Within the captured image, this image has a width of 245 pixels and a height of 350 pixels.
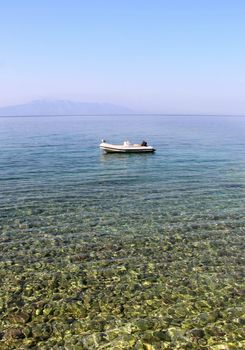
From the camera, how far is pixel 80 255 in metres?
16.4

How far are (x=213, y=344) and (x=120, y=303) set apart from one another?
11.4 ft

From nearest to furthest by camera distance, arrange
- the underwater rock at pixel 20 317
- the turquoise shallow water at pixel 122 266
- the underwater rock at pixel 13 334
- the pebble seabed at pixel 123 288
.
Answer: the underwater rock at pixel 13 334, the pebble seabed at pixel 123 288, the turquoise shallow water at pixel 122 266, the underwater rock at pixel 20 317

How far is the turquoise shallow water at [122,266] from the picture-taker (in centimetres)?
1102

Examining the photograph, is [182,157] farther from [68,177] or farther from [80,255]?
[80,255]

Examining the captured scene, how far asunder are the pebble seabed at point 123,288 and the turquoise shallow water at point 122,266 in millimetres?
40

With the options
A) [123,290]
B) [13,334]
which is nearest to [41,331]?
[13,334]

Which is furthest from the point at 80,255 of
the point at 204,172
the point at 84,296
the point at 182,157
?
the point at 182,157

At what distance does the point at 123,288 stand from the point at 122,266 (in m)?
1.82

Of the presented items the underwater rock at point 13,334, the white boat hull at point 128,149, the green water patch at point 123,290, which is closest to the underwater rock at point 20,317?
→ the green water patch at point 123,290

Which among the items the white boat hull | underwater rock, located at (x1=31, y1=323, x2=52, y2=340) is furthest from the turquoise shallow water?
the white boat hull

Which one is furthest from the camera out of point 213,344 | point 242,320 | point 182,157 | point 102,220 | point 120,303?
point 182,157

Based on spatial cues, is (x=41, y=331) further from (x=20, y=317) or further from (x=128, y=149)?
(x=128, y=149)

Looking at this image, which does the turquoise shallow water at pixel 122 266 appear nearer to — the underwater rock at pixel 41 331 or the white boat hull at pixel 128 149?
the underwater rock at pixel 41 331

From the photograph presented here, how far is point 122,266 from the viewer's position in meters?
15.3
